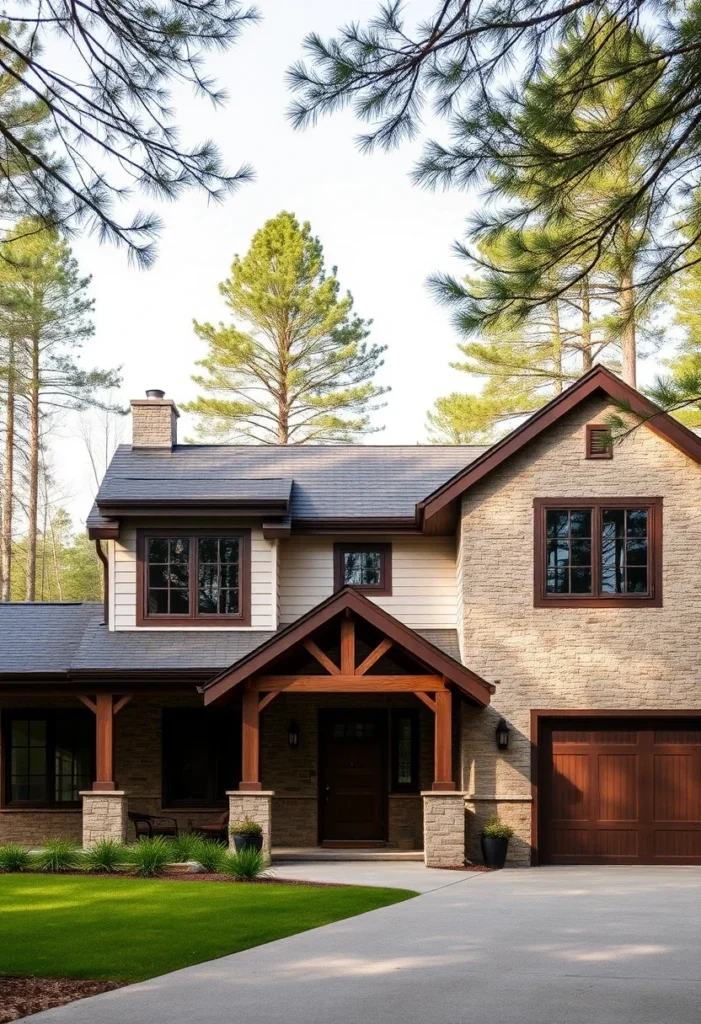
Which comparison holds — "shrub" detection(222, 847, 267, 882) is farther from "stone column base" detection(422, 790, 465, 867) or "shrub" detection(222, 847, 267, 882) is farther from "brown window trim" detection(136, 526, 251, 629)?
"brown window trim" detection(136, 526, 251, 629)

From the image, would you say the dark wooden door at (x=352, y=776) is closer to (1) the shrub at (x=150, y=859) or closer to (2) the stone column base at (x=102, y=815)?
(2) the stone column base at (x=102, y=815)

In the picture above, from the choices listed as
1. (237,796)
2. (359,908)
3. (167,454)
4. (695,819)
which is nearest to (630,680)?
(695,819)

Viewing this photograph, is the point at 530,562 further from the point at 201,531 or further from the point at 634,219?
the point at 634,219

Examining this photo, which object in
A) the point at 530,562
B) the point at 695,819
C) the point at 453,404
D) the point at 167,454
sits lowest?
the point at 695,819

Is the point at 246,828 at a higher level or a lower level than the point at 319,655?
lower

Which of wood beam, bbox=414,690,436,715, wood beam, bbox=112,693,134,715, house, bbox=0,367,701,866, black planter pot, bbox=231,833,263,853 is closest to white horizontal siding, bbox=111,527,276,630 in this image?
house, bbox=0,367,701,866

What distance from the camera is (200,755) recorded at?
21109mm

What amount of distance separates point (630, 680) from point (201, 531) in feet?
22.9

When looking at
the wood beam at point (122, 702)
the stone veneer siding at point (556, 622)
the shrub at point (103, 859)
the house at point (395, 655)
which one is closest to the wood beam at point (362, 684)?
the house at point (395, 655)

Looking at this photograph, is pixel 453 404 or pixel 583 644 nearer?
pixel 583 644

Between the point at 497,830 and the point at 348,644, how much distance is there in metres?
3.27

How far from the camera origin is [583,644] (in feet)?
61.8

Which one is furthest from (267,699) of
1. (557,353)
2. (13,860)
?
(557,353)

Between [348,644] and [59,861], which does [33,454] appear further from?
[59,861]
